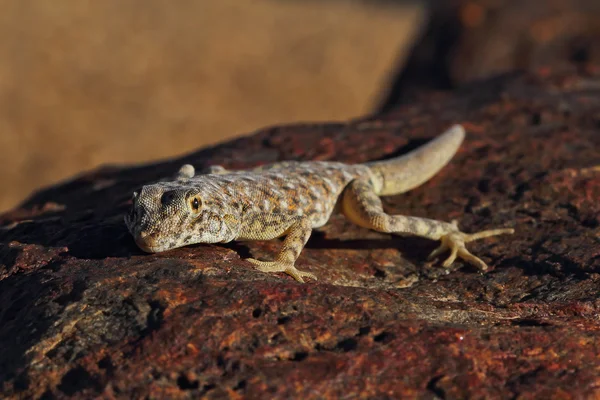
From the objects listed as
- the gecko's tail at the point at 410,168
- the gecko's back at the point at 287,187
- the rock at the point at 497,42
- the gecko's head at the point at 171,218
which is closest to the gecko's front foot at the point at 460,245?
the gecko's tail at the point at 410,168

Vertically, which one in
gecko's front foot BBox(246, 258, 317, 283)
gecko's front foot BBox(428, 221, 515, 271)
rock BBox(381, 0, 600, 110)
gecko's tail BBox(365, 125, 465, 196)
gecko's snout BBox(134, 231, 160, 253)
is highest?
rock BBox(381, 0, 600, 110)

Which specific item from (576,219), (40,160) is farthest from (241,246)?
(40,160)

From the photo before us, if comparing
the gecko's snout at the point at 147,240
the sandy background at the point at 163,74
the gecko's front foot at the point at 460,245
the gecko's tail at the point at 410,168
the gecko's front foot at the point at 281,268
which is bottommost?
the sandy background at the point at 163,74

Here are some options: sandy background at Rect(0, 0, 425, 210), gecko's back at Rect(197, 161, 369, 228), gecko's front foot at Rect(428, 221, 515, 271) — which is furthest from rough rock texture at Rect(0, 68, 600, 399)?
sandy background at Rect(0, 0, 425, 210)

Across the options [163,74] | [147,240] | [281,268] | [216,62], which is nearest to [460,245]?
[281,268]

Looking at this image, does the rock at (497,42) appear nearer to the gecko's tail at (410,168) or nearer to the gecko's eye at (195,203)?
the gecko's tail at (410,168)

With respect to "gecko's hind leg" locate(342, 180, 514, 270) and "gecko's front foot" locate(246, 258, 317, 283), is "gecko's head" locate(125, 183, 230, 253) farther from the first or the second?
"gecko's hind leg" locate(342, 180, 514, 270)

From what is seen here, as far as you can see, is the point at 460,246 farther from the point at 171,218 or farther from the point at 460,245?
the point at 171,218
